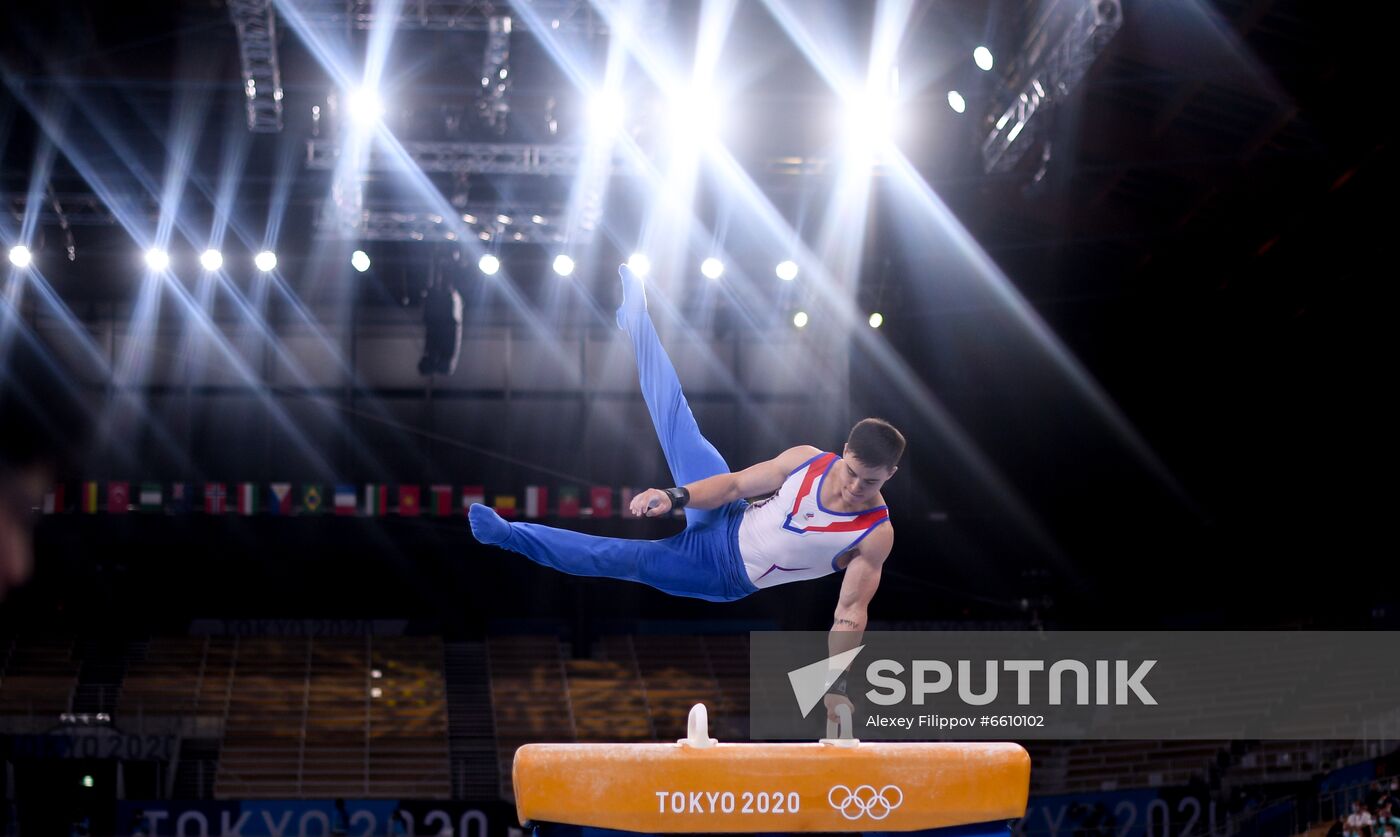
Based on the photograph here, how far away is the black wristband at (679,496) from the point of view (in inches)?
175

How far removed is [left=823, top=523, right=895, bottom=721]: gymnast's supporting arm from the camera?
15.4ft

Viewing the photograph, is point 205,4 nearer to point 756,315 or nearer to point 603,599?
point 756,315

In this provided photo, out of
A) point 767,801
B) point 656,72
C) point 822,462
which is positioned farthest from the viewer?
point 656,72

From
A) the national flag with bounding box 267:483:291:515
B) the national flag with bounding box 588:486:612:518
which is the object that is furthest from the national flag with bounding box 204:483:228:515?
the national flag with bounding box 588:486:612:518

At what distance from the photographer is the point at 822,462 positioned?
474 centimetres

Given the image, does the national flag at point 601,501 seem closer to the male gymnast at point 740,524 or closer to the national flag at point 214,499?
the national flag at point 214,499

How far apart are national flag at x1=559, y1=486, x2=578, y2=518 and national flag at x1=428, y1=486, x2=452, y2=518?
1.42 m

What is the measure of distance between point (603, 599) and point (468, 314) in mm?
4804

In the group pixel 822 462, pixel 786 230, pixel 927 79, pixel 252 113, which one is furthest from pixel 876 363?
pixel 822 462

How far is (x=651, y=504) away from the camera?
4.30m

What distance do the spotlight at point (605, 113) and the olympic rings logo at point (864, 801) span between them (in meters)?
7.40

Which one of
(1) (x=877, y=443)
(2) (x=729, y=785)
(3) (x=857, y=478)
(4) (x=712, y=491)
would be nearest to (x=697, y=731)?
(2) (x=729, y=785)

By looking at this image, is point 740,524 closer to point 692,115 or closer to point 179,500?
point 692,115

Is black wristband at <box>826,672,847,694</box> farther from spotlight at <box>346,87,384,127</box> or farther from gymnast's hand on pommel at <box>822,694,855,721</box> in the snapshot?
spotlight at <box>346,87,384,127</box>
